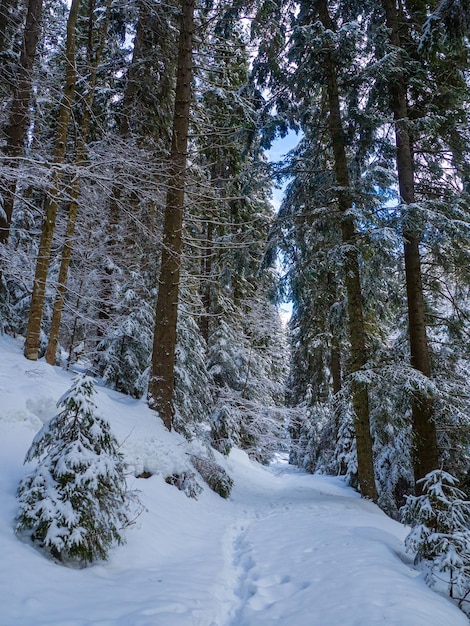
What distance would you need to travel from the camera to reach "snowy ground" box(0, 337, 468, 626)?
2721mm

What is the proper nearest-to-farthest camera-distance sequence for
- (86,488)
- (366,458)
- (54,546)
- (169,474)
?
(54,546) → (86,488) → (169,474) → (366,458)

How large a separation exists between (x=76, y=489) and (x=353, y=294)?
702cm

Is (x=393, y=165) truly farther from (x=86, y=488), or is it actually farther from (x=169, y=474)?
(x=86, y=488)

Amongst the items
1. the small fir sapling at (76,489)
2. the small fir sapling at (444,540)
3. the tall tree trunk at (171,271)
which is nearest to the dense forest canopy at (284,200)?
the tall tree trunk at (171,271)

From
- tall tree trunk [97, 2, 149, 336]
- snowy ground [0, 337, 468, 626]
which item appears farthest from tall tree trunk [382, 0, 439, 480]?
tall tree trunk [97, 2, 149, 336]

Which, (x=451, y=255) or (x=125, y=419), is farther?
(x=451, y=255)

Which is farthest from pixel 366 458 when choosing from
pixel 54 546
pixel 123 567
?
pixel 54 546

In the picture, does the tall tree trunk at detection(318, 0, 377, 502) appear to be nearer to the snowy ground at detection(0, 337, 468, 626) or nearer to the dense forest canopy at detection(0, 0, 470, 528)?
the dense forest canopy at detection(0, 0, 470, 528)

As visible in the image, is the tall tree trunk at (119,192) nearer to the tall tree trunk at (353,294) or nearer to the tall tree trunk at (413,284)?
the tall tree trunk at (353,294)

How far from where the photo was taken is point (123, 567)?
3545 mm

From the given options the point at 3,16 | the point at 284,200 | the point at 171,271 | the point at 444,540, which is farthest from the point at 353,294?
the point at 3,16

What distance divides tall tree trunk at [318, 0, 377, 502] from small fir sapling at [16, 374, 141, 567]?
541 cm

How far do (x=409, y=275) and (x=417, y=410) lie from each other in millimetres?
2674

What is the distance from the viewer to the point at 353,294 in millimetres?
8820
